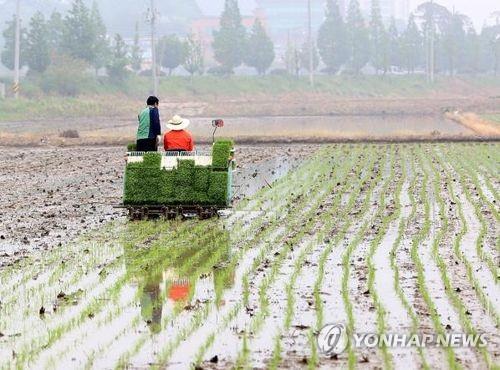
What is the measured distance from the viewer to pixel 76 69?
94.1m

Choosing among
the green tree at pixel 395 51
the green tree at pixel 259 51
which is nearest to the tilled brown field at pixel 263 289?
the green tree at pixel 259 51

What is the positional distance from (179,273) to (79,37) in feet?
298

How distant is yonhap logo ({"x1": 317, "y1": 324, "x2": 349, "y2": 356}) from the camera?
29.6 ft

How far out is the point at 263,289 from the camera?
464 inches

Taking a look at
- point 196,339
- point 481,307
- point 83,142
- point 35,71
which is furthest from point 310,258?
point 35,71

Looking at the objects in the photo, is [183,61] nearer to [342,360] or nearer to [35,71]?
[35,71]

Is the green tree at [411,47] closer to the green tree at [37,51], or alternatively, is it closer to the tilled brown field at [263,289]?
the green tree at [37,51]

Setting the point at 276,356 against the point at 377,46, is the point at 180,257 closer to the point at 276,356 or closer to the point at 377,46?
the point at 276,356

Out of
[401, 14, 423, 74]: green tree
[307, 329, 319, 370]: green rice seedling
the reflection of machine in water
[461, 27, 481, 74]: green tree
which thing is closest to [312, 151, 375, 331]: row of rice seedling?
[307, 329, 319, 370]: green rice seedling

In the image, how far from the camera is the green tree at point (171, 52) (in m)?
132

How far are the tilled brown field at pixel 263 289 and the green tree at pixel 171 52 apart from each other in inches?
4420

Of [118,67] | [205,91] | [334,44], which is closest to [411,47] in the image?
[334,44]

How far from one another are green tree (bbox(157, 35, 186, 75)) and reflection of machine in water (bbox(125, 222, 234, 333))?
116301 millimetres

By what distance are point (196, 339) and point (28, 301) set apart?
2403 millimetres
